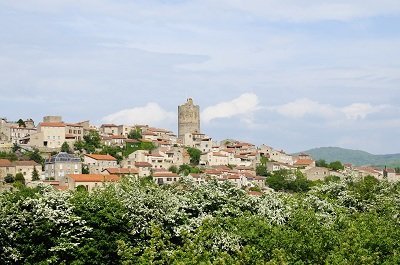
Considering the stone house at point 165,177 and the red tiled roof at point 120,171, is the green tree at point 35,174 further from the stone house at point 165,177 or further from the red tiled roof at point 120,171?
the stone house at point 165,177

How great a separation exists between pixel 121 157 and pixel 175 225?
326 feet

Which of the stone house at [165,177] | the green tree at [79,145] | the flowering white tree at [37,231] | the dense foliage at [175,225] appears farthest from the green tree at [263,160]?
the flowering white tree at [37,231]

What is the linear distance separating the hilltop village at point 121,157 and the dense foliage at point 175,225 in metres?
64.0

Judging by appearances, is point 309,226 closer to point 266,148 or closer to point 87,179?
point 87,179

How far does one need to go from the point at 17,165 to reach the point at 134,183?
7808 cm

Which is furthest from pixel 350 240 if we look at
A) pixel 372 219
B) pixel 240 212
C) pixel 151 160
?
pixel 151 160

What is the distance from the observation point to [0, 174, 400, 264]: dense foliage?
32.8 m

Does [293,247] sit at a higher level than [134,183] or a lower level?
lower

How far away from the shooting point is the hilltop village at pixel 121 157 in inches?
4707

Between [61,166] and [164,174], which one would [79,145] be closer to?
[61,166]

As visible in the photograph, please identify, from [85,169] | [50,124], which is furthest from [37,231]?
[50,124]

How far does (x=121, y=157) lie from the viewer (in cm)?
13925

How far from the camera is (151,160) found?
14038 cm

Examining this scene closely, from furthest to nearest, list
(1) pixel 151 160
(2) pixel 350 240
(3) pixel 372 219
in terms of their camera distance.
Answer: (1) pixel 151 160 < (3) pixel 372 219 < (2) pixel 350 240
